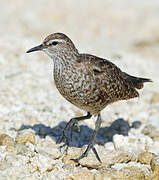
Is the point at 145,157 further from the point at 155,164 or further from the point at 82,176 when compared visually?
the point at 82,176

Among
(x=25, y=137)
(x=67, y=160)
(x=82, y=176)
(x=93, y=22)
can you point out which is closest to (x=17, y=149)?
(x=25, y=137)

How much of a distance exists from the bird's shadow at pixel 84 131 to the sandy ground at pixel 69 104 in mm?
18

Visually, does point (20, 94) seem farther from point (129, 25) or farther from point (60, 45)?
point (129, 25)

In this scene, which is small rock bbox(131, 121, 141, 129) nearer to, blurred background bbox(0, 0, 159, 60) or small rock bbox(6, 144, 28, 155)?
small rock bbox(6, 144, 28, 155)

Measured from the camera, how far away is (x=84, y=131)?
8.14m

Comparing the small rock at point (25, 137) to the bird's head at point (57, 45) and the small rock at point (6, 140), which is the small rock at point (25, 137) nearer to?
the small rock at point (6, 140)

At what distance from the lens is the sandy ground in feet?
21.7

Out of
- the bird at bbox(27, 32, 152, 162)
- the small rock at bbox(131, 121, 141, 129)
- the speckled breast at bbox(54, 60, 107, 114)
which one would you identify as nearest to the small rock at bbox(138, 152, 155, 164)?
the bird at bbox(27, 32, 152, 162)

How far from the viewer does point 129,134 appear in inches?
320

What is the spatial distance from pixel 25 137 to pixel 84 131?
1.36 meters

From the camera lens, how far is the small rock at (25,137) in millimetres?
7188

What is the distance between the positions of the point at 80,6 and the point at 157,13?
111 inches

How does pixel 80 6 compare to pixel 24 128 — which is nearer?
pixel 24 128

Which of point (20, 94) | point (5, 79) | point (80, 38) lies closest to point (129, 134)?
point (20, 94)
